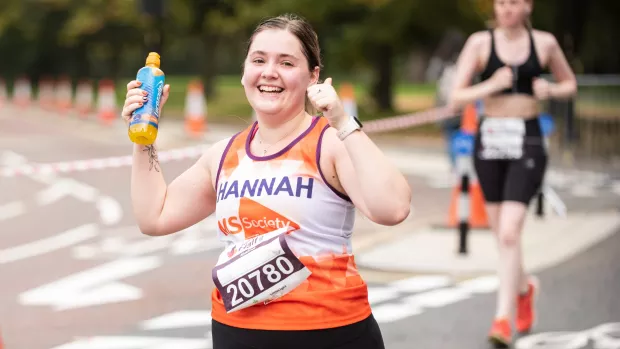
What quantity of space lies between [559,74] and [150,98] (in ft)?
13.9

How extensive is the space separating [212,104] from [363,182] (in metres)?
44.8

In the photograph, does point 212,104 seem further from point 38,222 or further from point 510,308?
point 510,308

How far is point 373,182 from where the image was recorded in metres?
3.74

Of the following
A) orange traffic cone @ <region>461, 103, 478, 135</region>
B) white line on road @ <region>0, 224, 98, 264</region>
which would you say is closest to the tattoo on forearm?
white line on road @ <region>0, 224, 98, 264</region>

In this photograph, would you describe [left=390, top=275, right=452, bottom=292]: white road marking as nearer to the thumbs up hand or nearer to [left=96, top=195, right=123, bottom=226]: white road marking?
[left=96, top=195, right=123, bottom=226]: white road marking

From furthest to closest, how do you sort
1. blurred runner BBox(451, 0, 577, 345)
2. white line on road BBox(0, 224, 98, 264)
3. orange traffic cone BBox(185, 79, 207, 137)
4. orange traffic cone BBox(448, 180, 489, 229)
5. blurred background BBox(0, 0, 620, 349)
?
orange traffic cone BBox(185, 79, 207, 137) < orange traffic cone BBox(448, 180, 489, 229) < white line on road BBox(0, 224, 98, 264) < blurred background BBox(0, 0, 620, 349) < blurred runner BBox(451, 0, 577, 345)

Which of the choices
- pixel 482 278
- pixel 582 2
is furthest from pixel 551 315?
pixel 582 2

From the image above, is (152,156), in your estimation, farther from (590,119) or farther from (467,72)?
(590,119)

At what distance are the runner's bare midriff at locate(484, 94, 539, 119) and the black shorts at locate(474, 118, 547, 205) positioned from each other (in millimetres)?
55

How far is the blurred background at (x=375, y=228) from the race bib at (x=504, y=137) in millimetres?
1117

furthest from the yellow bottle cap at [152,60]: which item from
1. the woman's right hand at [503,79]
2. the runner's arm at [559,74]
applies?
the runner's arm at [559,74]

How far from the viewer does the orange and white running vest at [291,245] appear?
3.91 m

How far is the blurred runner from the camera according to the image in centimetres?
737

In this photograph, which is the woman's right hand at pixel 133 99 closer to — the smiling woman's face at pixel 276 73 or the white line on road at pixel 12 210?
the smiling woman's face at pixel 276 73
